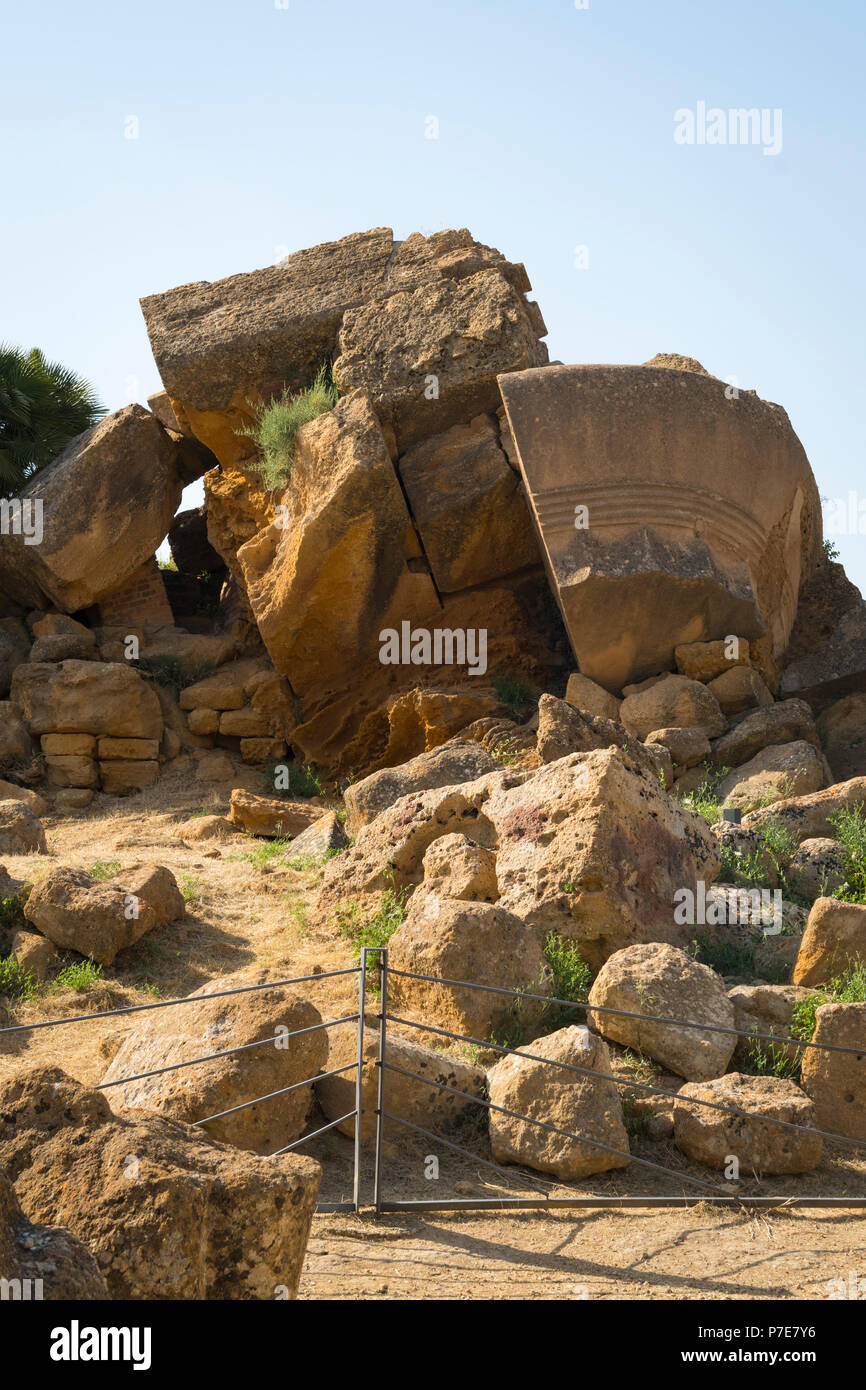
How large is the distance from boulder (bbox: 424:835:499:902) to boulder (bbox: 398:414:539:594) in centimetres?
433

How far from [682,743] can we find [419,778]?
1.82 m

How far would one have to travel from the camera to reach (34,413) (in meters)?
12.8

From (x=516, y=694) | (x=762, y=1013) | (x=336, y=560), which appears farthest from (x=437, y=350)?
(x=762, y=1013)

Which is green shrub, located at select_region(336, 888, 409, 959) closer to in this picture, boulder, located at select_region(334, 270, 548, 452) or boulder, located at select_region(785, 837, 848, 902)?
boulder, located at select_region(785, 837, 848, 902)

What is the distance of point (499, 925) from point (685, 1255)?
194 centimetres

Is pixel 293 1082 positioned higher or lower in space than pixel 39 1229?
lower

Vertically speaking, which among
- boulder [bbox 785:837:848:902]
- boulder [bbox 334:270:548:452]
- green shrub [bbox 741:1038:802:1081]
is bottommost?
green shrub [bbox 741:1038:802:1081]

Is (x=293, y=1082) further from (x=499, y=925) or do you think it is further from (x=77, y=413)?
(x=77, y=413)

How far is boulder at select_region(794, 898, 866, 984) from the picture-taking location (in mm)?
5414

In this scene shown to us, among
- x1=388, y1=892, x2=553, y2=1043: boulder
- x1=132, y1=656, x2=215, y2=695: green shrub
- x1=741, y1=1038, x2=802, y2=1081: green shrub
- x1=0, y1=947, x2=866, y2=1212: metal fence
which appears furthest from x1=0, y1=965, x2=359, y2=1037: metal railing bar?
x1=132, y1=656, x2=215, y2=695: green shrub

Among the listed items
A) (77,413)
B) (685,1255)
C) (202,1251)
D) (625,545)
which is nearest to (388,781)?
(625,545)

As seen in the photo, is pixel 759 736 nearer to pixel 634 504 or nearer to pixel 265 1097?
pixel 634 504
